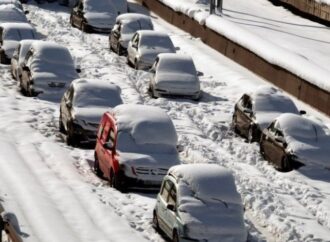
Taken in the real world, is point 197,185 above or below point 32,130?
above

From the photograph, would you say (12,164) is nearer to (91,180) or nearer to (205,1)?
(91,180)

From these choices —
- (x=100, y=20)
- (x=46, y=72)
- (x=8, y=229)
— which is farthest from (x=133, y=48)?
(x=8, y=229)

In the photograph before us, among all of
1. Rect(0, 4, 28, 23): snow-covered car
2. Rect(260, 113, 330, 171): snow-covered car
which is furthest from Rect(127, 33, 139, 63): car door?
Rect(260, 113, 330, 171): snow-covered car

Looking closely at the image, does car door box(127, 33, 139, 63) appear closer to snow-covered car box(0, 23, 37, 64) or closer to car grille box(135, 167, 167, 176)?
snow-covered car box(0, 23, 37, 64)

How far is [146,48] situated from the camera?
4000 cm

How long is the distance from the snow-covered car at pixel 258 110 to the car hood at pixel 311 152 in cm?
262

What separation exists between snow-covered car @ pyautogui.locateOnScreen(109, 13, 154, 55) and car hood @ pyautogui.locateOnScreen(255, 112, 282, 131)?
41.3ft

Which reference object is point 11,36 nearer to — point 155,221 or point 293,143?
point 293,143

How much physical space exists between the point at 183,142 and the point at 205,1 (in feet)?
92.5

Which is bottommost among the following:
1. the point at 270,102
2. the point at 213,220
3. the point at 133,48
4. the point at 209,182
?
the point at 133,48

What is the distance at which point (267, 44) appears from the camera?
141 feet

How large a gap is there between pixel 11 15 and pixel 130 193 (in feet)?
78.7

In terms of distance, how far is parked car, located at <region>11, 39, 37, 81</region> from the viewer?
36.4 metres

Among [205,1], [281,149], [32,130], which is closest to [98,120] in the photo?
[32,130]
